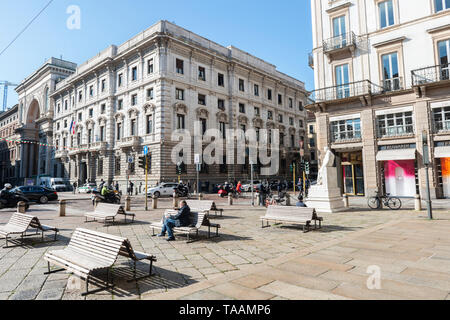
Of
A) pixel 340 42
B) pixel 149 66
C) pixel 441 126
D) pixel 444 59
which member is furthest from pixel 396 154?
pixel 149 66

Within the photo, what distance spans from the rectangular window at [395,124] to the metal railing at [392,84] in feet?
5.78

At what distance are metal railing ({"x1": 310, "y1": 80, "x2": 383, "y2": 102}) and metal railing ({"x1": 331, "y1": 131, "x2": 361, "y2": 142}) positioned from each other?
8.91ft

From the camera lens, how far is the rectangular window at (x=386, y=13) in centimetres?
2003

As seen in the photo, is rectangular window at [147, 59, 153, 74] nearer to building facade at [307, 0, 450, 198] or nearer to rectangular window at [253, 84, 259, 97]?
rectangular window at [253, 84, 259, 97]

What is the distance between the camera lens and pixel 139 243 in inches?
285

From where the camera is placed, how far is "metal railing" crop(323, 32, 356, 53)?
2098cm

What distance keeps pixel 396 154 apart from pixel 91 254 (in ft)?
66.3

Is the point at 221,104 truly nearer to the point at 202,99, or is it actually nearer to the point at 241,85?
the point at 202,99

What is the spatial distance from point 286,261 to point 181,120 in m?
26.9

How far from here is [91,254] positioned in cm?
450

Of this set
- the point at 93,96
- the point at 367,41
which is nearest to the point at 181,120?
the point at 93,96

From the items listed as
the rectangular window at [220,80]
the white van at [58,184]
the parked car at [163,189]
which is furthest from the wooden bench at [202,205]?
the white van at [58,184]

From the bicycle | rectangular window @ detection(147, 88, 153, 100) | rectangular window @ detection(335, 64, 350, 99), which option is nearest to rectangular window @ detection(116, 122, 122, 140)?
rectangular window @ detection(147, 88, 153, 100)

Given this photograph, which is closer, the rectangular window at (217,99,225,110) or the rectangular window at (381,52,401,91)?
the rectangular window at (381,52,401,91)
